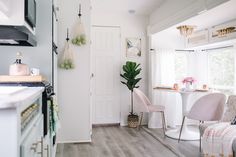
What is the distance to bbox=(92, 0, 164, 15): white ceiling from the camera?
445 centimetres

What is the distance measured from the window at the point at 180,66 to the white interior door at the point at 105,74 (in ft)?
4.53

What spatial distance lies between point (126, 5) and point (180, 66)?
197cm

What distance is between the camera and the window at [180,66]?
5.60 m

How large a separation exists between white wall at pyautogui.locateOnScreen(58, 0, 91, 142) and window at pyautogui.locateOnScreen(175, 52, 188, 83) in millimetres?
2463

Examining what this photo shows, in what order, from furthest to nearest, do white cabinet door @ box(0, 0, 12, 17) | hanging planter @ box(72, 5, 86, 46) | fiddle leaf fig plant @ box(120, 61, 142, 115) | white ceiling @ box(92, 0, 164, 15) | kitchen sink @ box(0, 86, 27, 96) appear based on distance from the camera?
fiddle leaf fig plant @ box(120, 61, 142, 115) < white ceiling @ box(92, 0, 164, 15) < hanging planter @ box(72, 5, 86, 46) < white cabinet door @ box(0, 0, 12, 17) < kitchen sink @ box(0, 86, 27, 96)

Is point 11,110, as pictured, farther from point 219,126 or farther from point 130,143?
point 130,143

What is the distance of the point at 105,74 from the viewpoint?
5305mm

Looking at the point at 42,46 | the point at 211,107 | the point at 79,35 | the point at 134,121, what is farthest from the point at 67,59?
the point at 211,107

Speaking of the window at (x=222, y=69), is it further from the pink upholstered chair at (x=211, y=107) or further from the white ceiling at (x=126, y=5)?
the white ceiling at (x=126, y=5)

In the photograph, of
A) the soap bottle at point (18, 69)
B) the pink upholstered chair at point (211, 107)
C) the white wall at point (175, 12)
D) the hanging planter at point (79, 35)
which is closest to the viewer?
the soap bottle at point (18, 69)

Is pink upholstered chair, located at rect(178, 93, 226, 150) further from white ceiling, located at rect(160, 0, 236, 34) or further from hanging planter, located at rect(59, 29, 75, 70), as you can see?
hanging planter, located at rect(59, 29, 75, 70)

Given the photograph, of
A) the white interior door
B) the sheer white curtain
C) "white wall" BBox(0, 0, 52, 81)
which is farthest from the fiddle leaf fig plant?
"white wall" BBox(0, 0, 52, 81)

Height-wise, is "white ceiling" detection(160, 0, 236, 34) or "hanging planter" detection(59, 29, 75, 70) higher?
"white ceiling" detection(160, 0, 236, 34)

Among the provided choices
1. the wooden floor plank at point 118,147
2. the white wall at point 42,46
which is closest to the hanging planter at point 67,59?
the white wall at point 42,46
